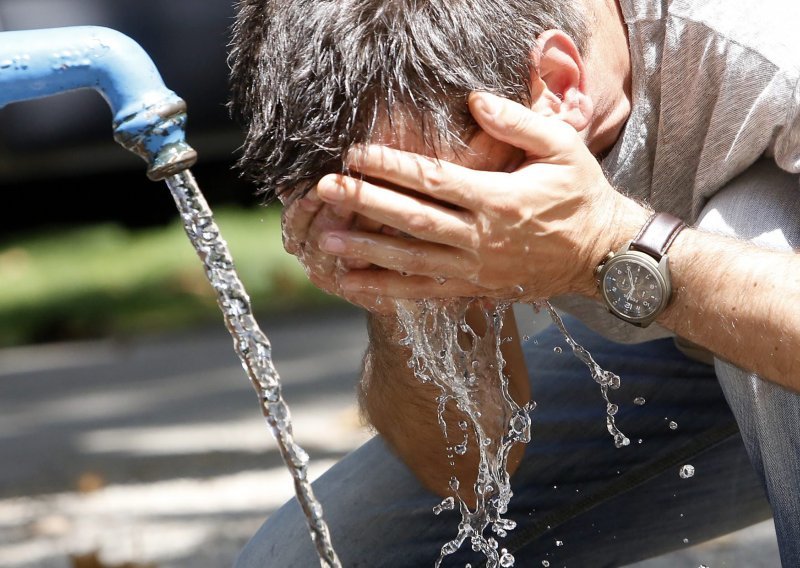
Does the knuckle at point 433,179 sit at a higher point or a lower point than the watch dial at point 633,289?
higher

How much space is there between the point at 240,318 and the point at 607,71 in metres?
0.65

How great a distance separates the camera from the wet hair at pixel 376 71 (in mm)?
1539

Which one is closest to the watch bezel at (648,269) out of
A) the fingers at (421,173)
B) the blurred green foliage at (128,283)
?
the fingers at (421,173)

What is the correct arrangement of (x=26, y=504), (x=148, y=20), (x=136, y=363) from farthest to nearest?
(x=148, y=20) < (x=136, y=363) < (x=26, y=504)

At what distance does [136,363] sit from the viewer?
461 centimetres

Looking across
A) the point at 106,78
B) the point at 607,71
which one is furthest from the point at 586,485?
the point at 106,78

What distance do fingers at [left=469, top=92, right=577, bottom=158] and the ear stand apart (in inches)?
4.8

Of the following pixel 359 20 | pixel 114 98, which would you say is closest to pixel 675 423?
pixel 359 20

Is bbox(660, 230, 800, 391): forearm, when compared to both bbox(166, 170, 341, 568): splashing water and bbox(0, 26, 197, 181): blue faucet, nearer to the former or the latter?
bbox(166, 170, 341, 568): splashing water

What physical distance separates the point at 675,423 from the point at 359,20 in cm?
92

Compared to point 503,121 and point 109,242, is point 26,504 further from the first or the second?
point 109,242

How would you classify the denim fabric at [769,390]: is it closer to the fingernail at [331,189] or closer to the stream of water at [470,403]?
the stream of water at [470,403]

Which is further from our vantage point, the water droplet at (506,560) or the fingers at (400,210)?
the water droplet at (506,560)

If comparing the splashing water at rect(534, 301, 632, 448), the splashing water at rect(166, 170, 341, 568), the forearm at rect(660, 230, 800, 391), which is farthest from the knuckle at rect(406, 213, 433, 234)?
the splashing water at rect(534, 301, 632, 448)
